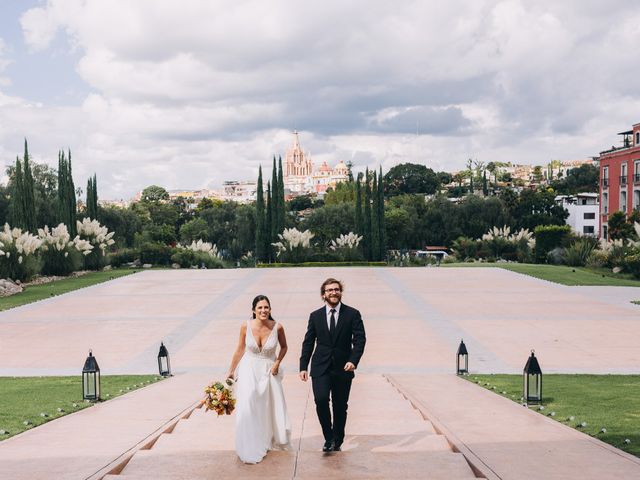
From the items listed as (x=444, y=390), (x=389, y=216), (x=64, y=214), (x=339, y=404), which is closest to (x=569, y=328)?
(x=444, y=390)

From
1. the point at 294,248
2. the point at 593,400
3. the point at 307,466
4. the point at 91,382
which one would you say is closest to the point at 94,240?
the point at 294,248

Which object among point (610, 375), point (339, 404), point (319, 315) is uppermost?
point (319, 315)

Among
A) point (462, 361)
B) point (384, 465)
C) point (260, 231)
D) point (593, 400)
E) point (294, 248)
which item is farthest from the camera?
point (260, 231)

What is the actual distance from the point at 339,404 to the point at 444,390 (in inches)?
186

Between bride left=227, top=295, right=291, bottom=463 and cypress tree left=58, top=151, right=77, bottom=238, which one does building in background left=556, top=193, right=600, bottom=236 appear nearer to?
cypress tree left=58, top=151, right=77, bottom=238

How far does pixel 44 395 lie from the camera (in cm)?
1098

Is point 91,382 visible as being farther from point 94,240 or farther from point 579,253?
point 579,253

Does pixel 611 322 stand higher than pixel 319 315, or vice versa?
pixel 319 315

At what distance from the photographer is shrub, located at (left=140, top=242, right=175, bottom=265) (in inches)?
1676

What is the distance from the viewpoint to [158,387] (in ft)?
38.1

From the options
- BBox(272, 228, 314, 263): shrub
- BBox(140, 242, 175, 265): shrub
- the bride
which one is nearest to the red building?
BBox(272, 228, 314, 263): shrub

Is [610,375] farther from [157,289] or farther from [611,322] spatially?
[157,289]

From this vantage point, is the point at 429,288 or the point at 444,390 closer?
the point at 444,390

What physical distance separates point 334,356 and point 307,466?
3.35 feet
